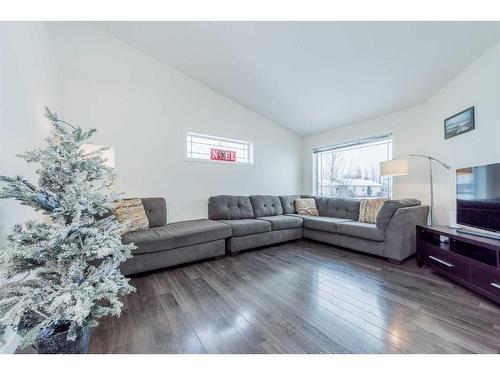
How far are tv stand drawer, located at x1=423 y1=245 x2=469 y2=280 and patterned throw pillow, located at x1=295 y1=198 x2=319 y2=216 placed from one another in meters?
1.91

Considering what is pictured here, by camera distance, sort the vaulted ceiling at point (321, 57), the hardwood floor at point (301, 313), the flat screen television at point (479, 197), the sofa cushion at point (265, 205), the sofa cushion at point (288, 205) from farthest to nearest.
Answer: the sofa cushion at point (288, 205), the sofa cushion at point (265, 205), the vaulted ceiling at point (321, 57), the flat screen television at point (479, 197), the hardwood floor at point (301, 313)

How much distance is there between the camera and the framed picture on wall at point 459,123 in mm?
2441

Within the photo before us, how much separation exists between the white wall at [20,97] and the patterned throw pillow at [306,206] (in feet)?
12.4

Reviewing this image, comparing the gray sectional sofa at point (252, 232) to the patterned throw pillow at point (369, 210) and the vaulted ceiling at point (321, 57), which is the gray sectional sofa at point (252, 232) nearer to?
the patterned throw pillow at point (369, 210)

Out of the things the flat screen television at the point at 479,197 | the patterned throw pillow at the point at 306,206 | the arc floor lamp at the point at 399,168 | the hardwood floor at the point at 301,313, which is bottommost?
the hardwood floor at the point at 301,313

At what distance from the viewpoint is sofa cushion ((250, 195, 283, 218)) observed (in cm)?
396

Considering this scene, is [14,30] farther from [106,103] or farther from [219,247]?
[219,247]

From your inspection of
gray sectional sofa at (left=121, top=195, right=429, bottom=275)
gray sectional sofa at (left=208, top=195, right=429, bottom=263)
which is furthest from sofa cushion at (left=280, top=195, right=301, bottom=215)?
gray sectional sofa at (left=121, top=195, right=429, bottom=275)

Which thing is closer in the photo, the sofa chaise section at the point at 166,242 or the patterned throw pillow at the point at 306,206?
the sofa chaise section at the point at 166,242

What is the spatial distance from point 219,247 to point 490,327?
2.49 m

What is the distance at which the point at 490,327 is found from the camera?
1.44 metres

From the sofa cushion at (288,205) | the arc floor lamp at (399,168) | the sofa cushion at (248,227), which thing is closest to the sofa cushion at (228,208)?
the sofa cushion at (248,227)

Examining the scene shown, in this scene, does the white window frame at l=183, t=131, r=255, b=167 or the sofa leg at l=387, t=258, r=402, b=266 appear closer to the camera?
the sofa leg at l=387, t=258, r=402, b=266

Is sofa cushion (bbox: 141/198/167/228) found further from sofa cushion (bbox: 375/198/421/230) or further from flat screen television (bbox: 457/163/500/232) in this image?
flat screen television (bbox: 457/163/500/232)
